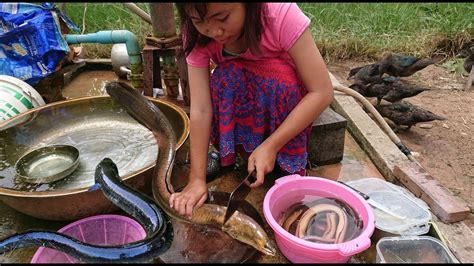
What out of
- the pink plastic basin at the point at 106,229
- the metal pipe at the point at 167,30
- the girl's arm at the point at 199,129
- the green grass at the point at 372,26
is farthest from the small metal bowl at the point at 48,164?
the green grass at the point at 372,26

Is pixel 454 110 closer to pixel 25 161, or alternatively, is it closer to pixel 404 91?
pixel 404 91

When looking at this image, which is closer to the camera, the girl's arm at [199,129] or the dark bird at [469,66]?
the girl's arm at [199,129]

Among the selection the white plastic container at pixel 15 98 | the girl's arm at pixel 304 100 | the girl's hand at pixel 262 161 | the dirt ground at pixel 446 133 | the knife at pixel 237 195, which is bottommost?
the dirt ground at pixel 446 133

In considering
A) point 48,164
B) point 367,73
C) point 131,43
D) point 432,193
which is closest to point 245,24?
point 432,193

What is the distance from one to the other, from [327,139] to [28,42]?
261 centimetres

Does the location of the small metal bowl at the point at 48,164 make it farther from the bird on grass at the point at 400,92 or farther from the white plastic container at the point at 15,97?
the bird on grass at the point at 400,92

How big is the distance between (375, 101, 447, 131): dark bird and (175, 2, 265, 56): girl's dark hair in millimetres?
1818

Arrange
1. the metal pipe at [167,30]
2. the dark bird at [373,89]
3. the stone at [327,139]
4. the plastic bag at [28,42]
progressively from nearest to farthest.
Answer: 1. the stone at [327,139]
2. the metal pipe at [167,30]
3. the plastic bag at [28,42]
4. the dark bird at [373,89]

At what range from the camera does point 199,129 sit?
203cm

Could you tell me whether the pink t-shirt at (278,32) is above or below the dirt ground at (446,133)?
above

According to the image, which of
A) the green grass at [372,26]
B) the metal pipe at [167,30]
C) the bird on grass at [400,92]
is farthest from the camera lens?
the green grass at [372,26]

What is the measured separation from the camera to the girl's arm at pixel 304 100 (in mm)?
1798

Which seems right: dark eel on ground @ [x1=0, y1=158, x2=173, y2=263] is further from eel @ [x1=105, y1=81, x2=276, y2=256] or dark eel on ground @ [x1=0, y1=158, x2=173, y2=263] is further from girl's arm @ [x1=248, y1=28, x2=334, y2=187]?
girl's arm @ [x1=248, y1=28, x2=334, y2=187]

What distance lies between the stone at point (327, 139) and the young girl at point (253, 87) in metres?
0.28
